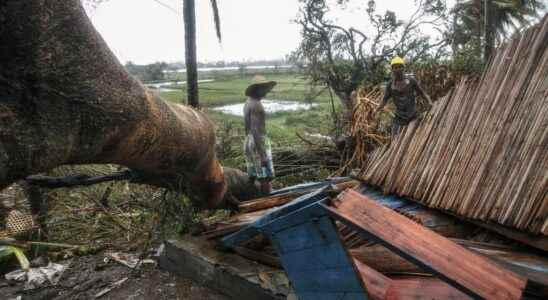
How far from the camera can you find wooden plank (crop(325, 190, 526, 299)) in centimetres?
203

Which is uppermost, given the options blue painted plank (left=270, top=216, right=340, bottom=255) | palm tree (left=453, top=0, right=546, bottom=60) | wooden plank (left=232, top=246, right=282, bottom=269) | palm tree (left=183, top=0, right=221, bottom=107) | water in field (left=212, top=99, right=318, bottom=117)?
palm tree (left=453, top=0, right=546, bottom=60)

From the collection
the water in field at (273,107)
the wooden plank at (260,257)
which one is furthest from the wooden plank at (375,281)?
the water in field at (273,107)

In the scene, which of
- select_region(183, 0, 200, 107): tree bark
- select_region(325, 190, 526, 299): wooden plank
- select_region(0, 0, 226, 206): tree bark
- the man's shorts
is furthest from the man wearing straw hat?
select_region(325, 190, 526, 299): wooden plank

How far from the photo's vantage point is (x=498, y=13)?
68.7 ft

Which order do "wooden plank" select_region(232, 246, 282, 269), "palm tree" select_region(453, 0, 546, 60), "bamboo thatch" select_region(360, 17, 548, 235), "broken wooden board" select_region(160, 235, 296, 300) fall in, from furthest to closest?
"palm tree" select_region(453, 0, 546, 60), "wooden plank" select_region(232, 246, 282, 269), "broken wooden board" select_region(160, 235, 296, 300), "bamboo thatch" select_region(360, 17, 548, 235)

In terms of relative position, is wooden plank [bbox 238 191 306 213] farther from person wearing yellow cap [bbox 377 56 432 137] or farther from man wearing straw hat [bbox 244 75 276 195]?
person wearing yellow cap [bbox 377 56 432 137]

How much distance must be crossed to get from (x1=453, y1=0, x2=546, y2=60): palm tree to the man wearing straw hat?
436 inches

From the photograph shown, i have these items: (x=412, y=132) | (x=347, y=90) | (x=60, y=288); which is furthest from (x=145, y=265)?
(x=347, y=90)

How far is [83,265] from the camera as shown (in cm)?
517

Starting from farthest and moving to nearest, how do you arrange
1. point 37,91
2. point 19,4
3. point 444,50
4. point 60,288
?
point 444,50 < point 60,288 < point 37,91 < point 19,4

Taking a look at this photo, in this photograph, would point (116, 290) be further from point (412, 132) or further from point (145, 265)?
point (412, 132)

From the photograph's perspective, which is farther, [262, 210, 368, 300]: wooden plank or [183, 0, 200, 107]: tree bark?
[183, 0, 200, 107]: tree bark

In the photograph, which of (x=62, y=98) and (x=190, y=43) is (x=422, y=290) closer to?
(x=62, y=98)

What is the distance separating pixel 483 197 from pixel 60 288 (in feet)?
14.5
